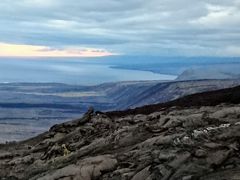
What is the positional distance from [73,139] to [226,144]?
16191mm

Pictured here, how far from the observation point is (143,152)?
2705cm

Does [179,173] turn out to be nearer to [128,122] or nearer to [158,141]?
[158,141]

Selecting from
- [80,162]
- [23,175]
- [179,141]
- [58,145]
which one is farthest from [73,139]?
[179,141]

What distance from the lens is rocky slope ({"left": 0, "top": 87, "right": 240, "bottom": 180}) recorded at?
75.8ft

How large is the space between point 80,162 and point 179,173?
22.9 ft

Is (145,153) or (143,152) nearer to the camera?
(145,153)

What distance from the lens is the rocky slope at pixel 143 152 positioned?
23094 millimetres

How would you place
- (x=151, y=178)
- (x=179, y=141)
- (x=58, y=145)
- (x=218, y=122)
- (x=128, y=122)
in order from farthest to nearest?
(x=128, y=122)
(x=58, y=145)
(x=218, y=122)
(x=179, y=141)
(x=151, y=178)

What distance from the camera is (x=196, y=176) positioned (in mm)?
21672

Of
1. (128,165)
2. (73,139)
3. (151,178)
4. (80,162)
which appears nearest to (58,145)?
(73,139)

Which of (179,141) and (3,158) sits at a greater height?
(179,141)

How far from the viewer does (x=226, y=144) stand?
24.3m

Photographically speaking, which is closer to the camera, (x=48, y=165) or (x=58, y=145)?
(x=48, y=165)

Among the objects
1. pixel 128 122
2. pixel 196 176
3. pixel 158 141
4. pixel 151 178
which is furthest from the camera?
pixel 128 122
